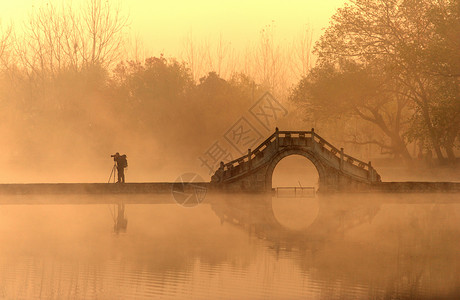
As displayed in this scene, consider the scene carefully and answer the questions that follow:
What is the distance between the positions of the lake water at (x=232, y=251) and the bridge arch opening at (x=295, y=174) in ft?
57.4

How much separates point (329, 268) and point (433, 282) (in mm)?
3488

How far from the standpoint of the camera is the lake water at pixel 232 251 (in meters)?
21.0

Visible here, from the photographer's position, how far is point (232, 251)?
27.4 m

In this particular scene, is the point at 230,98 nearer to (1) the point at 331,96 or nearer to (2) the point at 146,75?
(2) the point at 146,75

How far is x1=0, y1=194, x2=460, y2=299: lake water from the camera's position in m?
21.0

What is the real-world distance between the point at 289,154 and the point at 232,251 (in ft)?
Answer: 71.4

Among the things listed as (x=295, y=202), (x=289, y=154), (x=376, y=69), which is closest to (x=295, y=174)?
(x=376, y=69)

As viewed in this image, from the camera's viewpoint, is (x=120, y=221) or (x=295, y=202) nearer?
(x=120, y=221)

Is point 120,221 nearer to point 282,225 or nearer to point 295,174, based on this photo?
point 282,225

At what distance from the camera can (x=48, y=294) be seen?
793 inches

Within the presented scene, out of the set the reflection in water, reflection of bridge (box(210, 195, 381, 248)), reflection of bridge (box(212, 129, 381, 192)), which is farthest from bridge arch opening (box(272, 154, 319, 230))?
→ the reflection in water

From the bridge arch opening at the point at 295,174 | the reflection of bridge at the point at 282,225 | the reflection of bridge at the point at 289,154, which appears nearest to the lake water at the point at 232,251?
the reflection of bridge at the point at 282,225

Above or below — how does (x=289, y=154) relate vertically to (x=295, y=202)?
above

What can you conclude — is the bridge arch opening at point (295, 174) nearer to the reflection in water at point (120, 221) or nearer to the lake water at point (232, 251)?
the lake water at point (232, 251)
